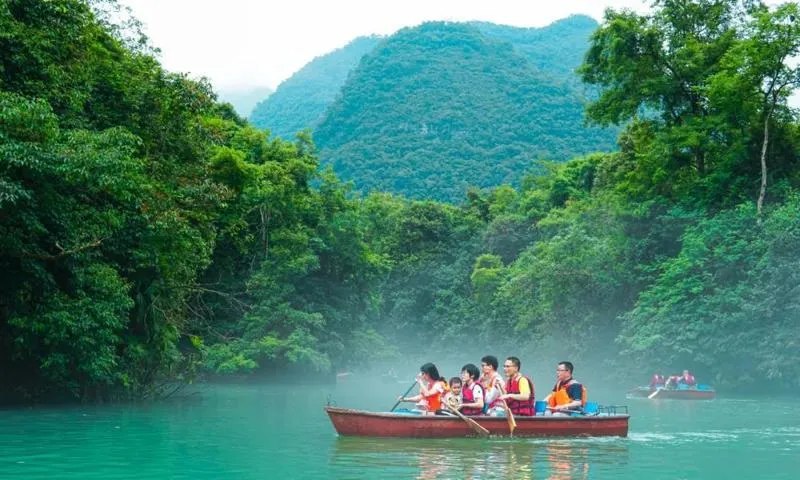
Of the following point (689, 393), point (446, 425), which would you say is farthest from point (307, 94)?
point (446, 425)

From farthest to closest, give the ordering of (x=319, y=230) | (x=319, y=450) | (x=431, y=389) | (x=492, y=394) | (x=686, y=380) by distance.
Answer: (x=319, y=230)
(x=686, y=380)
(x=492, y=394)
(x=431, y=389)
(x=319, y=450)

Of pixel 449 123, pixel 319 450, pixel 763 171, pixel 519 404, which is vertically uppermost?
pixel 449 123

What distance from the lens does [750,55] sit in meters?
31.2

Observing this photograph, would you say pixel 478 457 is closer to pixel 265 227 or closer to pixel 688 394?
pixel 688 394

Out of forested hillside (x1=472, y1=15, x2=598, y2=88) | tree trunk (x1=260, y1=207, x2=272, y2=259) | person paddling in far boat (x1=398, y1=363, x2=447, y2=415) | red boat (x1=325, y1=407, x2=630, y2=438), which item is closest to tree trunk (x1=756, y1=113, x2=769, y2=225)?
red boat (x1=325, y1=407, x2=630, y2=438)

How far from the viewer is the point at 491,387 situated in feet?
54.4

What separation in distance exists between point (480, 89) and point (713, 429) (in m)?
83.5

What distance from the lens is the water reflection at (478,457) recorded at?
12047 millimetres

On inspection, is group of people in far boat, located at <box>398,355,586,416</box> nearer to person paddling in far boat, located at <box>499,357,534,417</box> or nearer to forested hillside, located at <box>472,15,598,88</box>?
person paddling in far boat, located at <box>499,357,534,417</box>

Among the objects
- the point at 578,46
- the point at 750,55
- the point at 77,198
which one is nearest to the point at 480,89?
the point at 578,46

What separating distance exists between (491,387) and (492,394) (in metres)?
0.13

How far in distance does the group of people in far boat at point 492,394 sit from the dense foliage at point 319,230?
20.8 ft

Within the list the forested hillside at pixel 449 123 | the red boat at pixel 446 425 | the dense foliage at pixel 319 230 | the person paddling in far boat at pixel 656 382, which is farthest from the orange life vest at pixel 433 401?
the forested hillside at pixel 449 123

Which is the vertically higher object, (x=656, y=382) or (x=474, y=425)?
(x=656, y=382)
